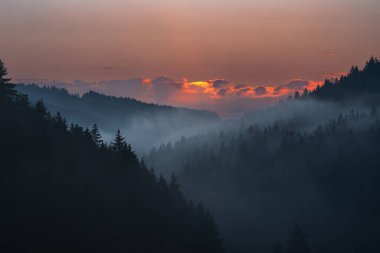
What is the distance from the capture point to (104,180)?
99.7 meters

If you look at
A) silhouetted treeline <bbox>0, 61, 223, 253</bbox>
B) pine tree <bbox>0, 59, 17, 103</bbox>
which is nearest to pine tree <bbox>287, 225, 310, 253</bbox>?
silhouetted treeline <bbox>0, 61, 223, 253</bbox>

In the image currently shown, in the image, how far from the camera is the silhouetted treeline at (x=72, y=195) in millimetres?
81500

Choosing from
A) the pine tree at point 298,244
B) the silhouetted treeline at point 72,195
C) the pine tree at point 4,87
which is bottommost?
the pine tree at point 298,244

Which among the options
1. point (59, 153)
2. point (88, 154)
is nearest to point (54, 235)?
point (59, 153)

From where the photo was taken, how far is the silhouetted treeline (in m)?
81.5

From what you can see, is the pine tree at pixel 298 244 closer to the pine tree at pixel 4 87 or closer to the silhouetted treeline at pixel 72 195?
the silhouetted treeline at pixel 72 195

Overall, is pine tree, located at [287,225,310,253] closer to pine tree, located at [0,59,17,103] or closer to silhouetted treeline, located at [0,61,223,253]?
silhouetted treeline, located at [0,61,223,253]

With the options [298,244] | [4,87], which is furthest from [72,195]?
[298,244]

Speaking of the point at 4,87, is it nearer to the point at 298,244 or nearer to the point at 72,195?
the point at 72,195

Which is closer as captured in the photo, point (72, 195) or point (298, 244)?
point (72, 195)

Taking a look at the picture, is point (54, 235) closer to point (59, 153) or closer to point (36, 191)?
point (36, 191)

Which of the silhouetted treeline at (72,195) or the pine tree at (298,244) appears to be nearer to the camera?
the silhouetted treeline at (72,195)

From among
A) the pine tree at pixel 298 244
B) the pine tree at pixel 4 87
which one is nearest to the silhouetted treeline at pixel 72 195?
the pine tree at pixel 4 87

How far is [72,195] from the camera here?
3543 inches
